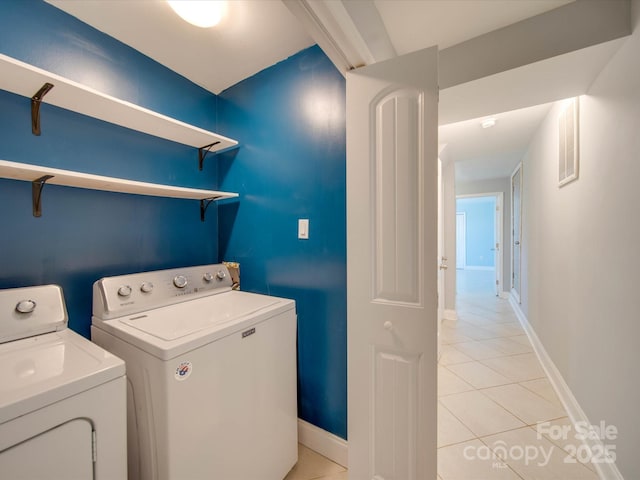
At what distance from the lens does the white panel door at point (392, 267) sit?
100 centimetres

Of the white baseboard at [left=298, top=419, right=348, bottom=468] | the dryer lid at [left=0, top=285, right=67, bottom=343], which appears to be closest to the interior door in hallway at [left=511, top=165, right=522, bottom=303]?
the white baseboard at [left=298, top=419, right=348, bottom=468]

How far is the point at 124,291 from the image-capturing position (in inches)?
48.2

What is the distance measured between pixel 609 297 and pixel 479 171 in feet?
12.5

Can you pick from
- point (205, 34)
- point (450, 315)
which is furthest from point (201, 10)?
point (450, 315)

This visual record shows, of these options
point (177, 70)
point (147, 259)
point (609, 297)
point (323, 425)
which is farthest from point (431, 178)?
point (177, 70)

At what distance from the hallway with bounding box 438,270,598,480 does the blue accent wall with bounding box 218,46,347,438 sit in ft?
2.56

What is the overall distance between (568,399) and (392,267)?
73.8 inches

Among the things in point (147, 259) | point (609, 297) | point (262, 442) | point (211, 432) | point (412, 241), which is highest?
point (412, 241)

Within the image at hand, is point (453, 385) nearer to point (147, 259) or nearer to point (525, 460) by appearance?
point (525, 460)

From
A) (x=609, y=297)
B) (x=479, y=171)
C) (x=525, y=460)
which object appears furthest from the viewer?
(x=479, y=171)

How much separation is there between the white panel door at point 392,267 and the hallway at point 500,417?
637mm

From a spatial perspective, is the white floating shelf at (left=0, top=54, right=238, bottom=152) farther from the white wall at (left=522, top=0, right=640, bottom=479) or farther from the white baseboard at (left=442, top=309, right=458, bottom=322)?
the white baseboard at (left=442, top=309, right=458, bottom=322)

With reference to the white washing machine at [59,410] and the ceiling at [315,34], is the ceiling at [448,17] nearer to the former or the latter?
the ceiling at [315,34]

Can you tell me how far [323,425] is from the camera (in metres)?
1.50
